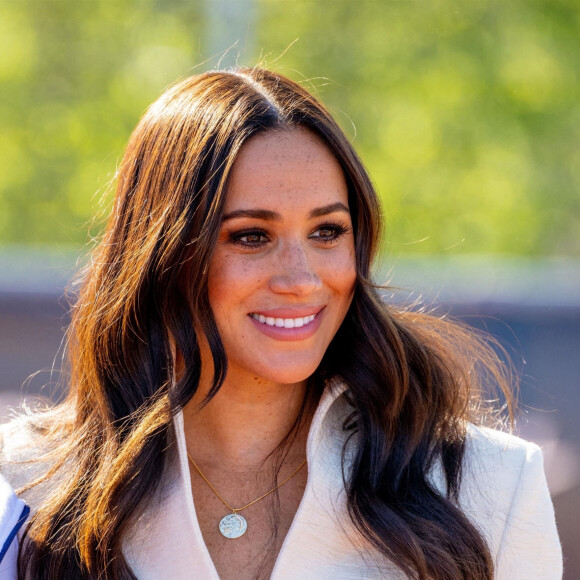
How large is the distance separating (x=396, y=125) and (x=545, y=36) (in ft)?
5.04

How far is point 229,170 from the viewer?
2330 mm

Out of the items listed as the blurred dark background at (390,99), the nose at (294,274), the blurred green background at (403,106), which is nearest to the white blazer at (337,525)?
the nose at (294,274)

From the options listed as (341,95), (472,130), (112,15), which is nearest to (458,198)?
(472,130)

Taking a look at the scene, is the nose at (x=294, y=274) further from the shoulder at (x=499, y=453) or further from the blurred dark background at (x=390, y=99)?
the blurred dark background at (x=390, y=99)

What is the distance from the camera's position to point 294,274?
2301 millimetres

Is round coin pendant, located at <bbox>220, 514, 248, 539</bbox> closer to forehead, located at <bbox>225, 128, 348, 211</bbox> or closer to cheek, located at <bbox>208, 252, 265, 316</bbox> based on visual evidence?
cheek, located at <bbox>208, 252, 265, 316</bbox>

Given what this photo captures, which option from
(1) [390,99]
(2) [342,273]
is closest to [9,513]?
(2) [342,273]

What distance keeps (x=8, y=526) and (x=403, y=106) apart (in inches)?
288

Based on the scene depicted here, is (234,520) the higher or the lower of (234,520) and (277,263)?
the lower

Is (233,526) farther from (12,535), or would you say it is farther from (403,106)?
(403,106)

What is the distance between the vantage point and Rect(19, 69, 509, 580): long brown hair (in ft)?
7.50

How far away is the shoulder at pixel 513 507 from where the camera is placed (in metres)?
2.31

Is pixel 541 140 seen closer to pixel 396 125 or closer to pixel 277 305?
pixel 396 125

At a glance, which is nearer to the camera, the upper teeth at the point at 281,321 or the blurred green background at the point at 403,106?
the upper teeth at the point at 281,321
